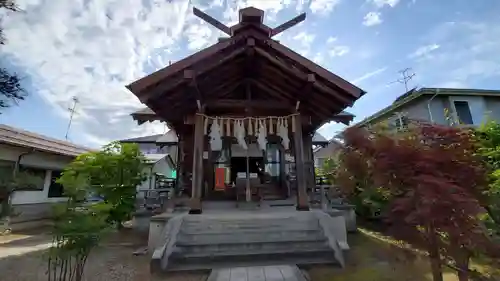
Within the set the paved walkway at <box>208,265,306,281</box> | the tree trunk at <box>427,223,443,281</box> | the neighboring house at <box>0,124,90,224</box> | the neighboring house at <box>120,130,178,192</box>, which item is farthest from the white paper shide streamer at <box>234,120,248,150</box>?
the neighboring house at <box>0,124,90,224</box>

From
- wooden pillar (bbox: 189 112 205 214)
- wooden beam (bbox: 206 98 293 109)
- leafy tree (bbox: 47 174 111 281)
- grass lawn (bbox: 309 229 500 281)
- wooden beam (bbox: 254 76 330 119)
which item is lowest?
grass lawn (bbox: 309 229 500 281)

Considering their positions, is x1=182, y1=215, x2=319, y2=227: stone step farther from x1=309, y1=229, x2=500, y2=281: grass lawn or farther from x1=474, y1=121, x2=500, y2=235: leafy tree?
x1=474, y1=121, x2=500, y2=235: leafy tree

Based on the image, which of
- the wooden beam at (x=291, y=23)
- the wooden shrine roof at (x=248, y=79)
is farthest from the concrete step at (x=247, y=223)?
the wooden beam at (x=291, y=23)

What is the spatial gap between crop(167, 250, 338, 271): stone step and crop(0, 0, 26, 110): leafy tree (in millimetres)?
4251

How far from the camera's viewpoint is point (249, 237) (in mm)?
5605

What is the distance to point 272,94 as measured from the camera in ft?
28.7

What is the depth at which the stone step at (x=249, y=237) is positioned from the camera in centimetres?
548

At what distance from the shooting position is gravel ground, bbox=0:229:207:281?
4.68 meters

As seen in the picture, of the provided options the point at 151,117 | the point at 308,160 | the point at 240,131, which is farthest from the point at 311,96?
the point at 151,117

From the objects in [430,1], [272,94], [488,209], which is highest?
[430,1]

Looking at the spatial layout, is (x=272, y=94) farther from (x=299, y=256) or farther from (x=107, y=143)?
(x=107, y=143)

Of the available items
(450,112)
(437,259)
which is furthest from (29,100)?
(450,112)

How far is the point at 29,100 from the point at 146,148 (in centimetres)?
2337

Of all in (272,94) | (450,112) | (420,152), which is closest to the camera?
(420,152)
